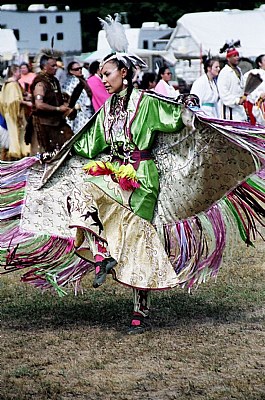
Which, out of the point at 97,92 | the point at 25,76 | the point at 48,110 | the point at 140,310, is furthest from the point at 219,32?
the point at 140,310

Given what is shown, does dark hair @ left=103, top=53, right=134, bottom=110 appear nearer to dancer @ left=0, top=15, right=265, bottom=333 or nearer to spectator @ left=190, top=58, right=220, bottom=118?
→ dancer @ left=0, top=15, right=265, bottom=333

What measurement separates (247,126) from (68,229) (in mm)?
1260

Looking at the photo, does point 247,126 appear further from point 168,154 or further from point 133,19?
point 133,19

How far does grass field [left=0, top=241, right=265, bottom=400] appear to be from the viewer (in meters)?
4.43

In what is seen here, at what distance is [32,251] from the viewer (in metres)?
5.77

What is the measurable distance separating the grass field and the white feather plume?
1.66 meters

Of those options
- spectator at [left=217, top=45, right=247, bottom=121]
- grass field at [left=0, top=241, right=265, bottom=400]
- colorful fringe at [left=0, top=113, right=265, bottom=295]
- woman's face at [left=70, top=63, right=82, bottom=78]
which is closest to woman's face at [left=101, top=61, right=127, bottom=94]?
colorful fringe at [left=0, top=113, right=265, bottom=295]

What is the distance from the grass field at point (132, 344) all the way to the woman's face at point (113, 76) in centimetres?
142

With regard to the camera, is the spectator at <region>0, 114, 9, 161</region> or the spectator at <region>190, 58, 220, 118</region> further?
the spectator at <region>0, 114, 9, 161</region>

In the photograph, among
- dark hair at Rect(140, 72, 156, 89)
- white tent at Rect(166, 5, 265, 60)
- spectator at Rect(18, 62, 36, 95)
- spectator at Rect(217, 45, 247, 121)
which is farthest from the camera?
white tent at Rect(166, 5, 265, 60)

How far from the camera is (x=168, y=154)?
225 inches

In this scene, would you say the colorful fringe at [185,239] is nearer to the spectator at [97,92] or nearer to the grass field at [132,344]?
the grass field at [132,344]

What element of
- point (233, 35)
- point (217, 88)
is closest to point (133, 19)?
point (233, 35)

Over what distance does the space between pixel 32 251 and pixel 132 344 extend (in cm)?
94
